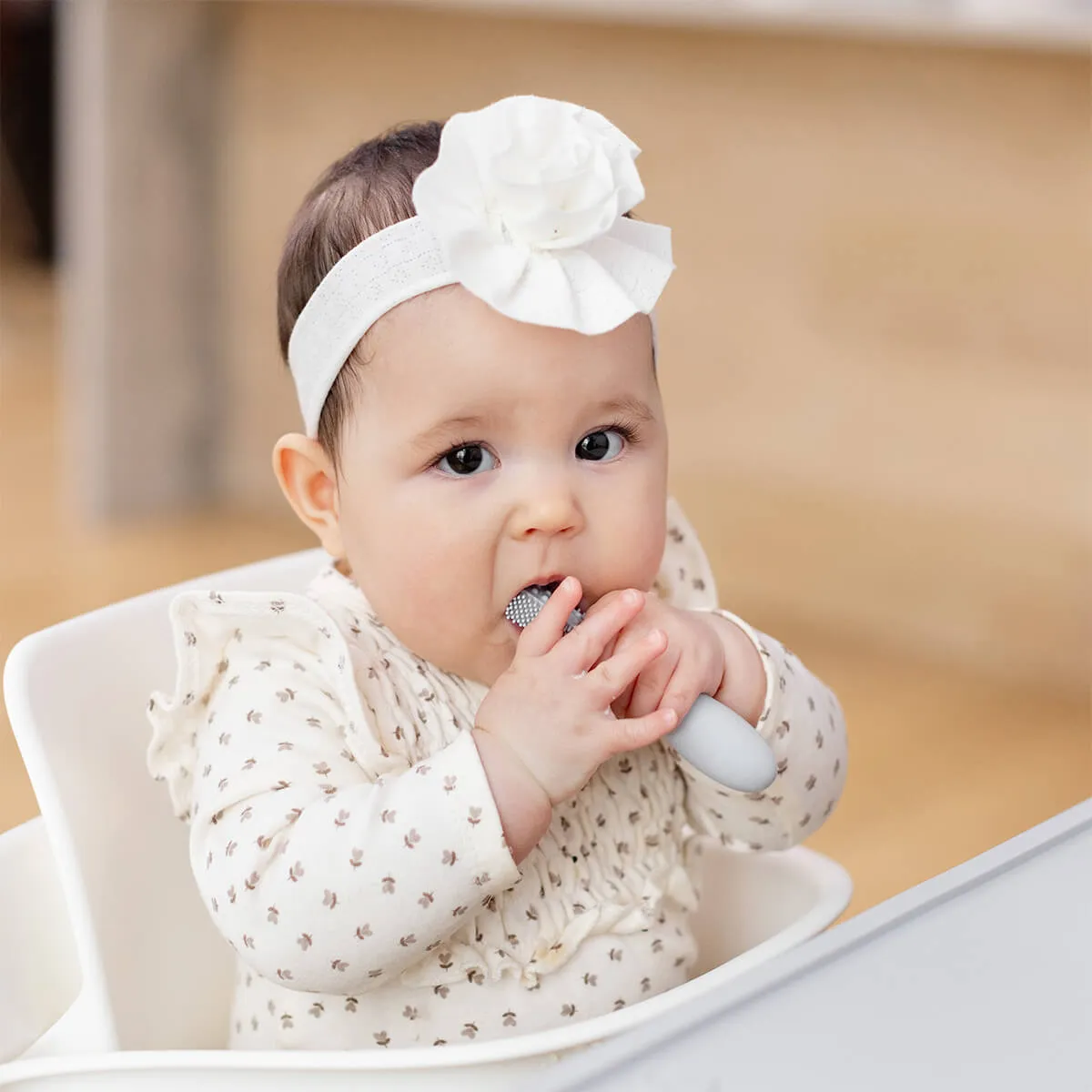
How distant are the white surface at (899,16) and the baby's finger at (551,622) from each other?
1201 millimetres

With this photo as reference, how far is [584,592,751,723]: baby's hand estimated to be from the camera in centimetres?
67

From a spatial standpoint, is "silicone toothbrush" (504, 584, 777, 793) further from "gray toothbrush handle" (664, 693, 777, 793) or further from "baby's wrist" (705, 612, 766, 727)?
"baby's wrist" (705, 612, 766, 727)

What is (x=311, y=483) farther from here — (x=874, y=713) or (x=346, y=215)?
(x=874, y=713)

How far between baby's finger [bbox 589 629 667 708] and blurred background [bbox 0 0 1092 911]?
2.85ft

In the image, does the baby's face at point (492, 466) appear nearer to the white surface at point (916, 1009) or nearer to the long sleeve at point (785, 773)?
the long sleeve at point (785, 773)

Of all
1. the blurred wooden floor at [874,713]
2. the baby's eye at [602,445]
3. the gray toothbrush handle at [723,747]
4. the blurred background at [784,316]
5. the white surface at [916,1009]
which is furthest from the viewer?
the blurred background at [784,316]

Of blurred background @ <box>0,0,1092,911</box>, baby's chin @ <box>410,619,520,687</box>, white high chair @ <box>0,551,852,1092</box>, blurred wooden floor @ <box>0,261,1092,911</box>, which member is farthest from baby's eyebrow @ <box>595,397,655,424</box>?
blurred background @ <box>0,0,1092,911</box>

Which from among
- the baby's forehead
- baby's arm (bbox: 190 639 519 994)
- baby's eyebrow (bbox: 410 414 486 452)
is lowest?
baby's arm (bbox: 190 639 519 994)

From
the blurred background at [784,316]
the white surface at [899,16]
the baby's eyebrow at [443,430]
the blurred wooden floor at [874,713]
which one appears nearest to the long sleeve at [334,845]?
the baby's eyebrow at [443,430]

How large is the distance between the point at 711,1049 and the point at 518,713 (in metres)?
0.27

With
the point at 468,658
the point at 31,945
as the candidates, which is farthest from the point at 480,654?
the point at 31,945

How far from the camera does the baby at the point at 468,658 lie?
0.63 metres

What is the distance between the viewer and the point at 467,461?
69 centimetres

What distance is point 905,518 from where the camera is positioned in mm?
1986
